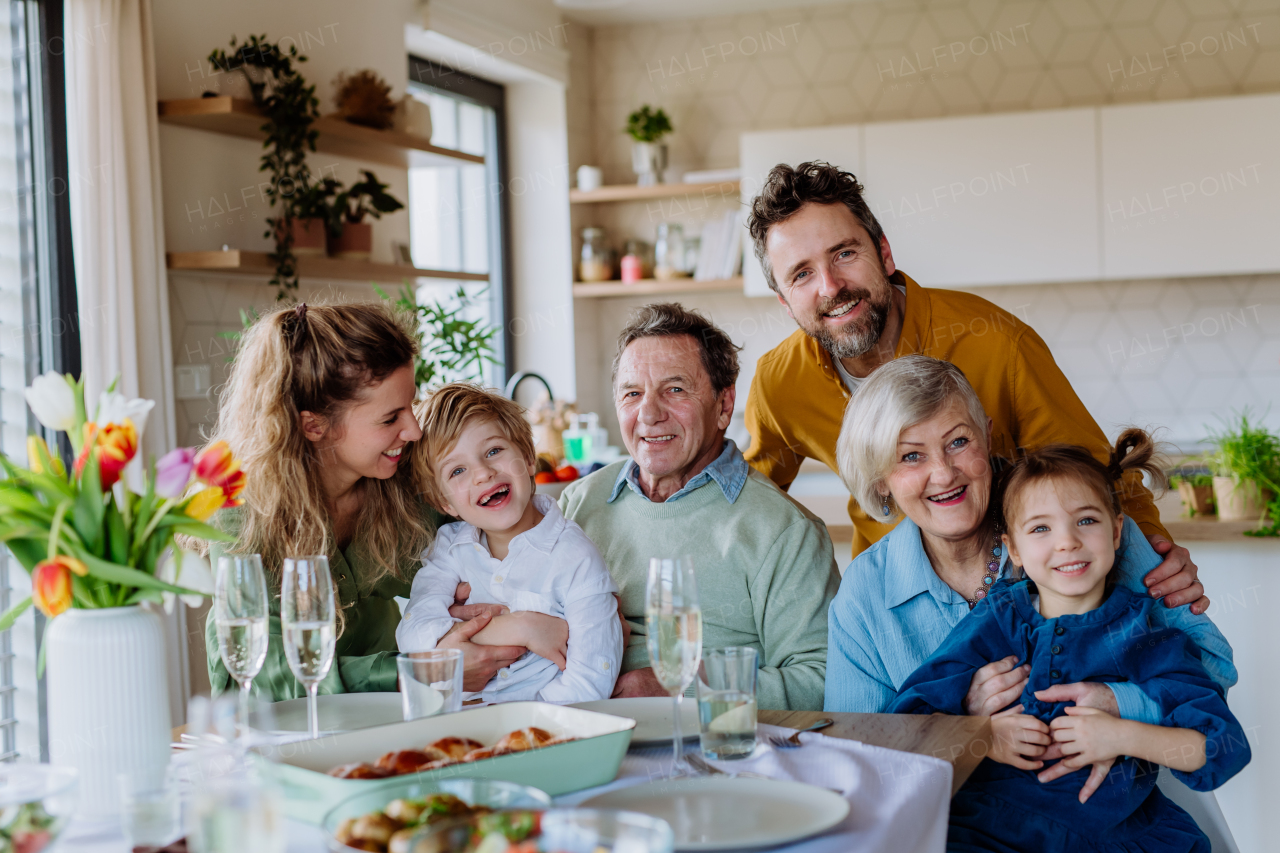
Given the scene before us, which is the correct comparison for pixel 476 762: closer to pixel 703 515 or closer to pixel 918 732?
pixel 918 732

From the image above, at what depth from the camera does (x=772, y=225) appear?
228 cm

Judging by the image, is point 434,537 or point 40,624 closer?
point 434,537

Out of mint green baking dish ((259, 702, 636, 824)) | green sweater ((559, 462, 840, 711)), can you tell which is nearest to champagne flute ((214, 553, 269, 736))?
mint green baking dish ((259, 702, 636, 824))

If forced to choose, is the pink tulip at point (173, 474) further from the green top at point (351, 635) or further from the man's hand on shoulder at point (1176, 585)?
the man's hand on shoulder at point (1176, 585)

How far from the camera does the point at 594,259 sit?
519cm

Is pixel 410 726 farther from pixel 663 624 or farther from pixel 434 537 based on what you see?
pixel 434 537

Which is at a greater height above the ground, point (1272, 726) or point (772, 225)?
point (772, 225)

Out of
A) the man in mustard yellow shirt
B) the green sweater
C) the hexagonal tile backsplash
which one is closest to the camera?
the green sweater

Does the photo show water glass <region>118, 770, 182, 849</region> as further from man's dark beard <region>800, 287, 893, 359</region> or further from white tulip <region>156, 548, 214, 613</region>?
man's dark beard <region>800, 287, 893, 359</region>

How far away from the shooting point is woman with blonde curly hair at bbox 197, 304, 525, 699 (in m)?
1.75

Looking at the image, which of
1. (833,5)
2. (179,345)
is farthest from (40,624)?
(833,5)

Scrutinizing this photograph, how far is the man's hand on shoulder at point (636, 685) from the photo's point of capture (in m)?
1.83

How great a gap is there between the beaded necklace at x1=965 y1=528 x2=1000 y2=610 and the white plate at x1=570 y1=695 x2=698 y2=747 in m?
0.58

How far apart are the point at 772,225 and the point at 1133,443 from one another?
2.62 feet
